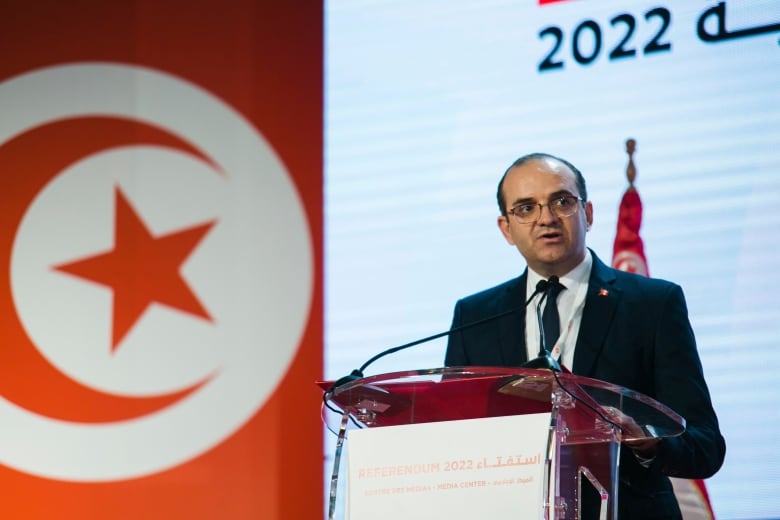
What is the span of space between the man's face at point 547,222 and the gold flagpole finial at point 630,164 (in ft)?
2.16

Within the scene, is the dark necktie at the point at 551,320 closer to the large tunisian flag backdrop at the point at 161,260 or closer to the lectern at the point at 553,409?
the lectern at the point at 553,409

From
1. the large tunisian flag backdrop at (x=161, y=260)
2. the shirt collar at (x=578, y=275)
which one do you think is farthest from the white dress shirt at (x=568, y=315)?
the large tunisian flag backdrop at (x=161, y=260)

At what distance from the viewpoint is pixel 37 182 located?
4.17 m

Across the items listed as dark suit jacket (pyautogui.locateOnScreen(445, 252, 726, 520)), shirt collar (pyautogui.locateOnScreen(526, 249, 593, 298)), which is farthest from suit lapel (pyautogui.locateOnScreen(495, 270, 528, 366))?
shirt collar (pyautogui.locateOnScreen(526, 249, 593, 298))

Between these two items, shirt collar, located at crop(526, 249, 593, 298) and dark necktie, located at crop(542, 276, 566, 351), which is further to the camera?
shirt collar, located at crop(526, 249, 593, 298)

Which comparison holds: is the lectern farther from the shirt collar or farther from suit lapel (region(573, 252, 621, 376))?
the shirt collar

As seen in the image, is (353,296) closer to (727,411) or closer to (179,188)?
(179,188)

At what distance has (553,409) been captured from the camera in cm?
181

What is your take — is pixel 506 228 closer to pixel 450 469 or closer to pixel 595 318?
pixel 595 318

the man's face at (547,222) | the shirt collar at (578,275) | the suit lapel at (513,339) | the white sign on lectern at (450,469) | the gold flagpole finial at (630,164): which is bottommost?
the white sign on lectern at (450,469)

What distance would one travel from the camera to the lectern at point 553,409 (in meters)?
1.79

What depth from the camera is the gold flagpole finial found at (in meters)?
3.36

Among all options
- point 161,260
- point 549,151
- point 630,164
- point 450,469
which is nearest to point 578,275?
point 630,164

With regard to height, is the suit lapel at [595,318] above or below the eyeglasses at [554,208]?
below
